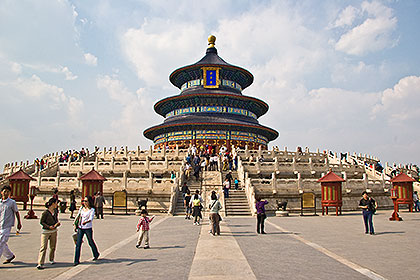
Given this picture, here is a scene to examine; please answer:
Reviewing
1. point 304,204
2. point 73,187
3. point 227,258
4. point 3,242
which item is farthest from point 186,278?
point 73,187

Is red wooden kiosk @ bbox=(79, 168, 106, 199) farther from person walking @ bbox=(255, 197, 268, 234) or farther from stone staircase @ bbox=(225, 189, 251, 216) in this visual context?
person walking @ bbox=(255, 197, 268, 234)

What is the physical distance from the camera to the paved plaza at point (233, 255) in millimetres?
7930

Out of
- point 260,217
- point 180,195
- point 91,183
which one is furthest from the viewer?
point 180,195

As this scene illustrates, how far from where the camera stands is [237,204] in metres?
23.3

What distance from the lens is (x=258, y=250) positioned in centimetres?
1041

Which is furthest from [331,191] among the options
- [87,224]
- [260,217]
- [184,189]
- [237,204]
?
[87,224]

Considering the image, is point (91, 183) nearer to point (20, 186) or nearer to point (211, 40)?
point (20, 186)

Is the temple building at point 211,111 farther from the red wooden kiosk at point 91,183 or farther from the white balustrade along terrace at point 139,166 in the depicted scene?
the red wooden kiosk at point 91,183

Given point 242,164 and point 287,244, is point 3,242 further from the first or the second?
point 242,164

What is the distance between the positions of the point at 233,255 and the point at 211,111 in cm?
4259

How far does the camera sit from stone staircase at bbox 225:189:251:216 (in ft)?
73.1

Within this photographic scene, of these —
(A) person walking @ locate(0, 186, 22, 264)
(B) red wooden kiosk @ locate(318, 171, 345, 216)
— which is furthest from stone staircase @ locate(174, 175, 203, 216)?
(A) person walking @ locate(0, 186, 22, 264)

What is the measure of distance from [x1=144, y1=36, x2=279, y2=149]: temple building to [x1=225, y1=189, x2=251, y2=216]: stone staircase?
2218cm

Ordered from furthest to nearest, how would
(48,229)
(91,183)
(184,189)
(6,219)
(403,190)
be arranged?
(184,189), (403,190), (91,183), (6,219), (48,229)
